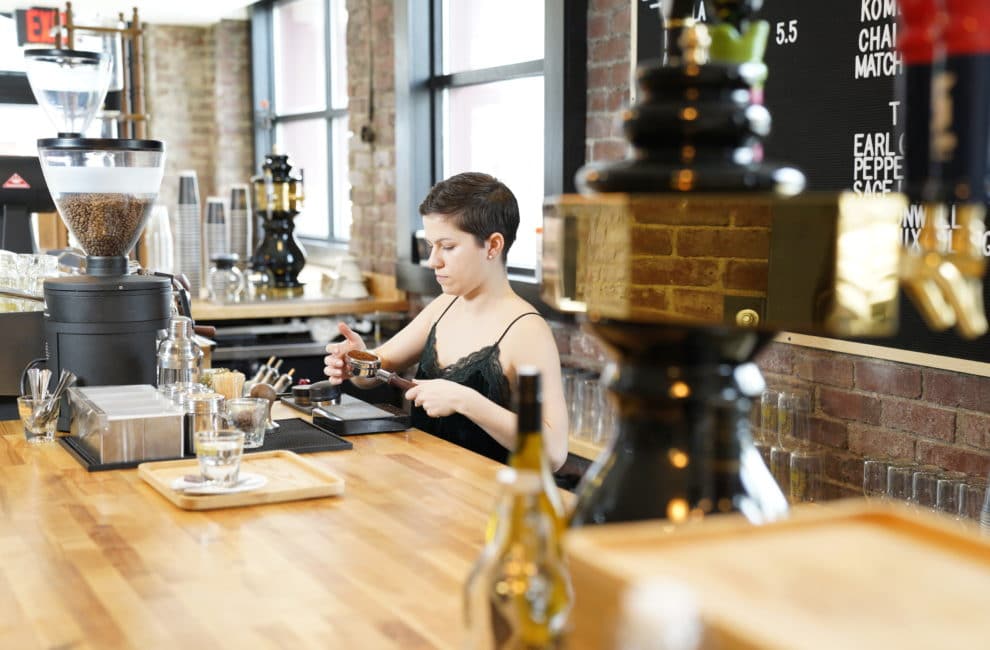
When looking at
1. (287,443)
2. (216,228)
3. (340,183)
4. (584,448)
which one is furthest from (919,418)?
(340,183)

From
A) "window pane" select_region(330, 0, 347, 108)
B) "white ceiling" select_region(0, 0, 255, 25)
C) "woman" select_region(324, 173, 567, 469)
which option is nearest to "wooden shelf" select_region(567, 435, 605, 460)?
"woman" select_region(324, 173, 567, 469)

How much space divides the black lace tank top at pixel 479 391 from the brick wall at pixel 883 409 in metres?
0.60

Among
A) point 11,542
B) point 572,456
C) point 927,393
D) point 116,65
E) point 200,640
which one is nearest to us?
point 200,640

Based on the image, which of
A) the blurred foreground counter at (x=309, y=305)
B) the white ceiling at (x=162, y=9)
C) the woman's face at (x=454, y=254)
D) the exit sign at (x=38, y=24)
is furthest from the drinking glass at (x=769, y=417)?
the white ceiling at (x=162, y=9)

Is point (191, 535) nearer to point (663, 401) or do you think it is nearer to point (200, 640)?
point (200, 640)

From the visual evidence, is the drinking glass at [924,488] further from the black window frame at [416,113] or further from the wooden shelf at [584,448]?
the black window frame at [416,113]

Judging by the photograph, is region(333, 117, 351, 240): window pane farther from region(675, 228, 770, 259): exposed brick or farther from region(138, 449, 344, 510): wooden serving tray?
region(675, 228, 770, 259): exposed brick

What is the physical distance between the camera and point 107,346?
2.48 metres

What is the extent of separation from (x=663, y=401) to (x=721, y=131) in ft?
0.72

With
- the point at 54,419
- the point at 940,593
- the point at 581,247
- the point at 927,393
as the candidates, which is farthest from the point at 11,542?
the point at 927,393

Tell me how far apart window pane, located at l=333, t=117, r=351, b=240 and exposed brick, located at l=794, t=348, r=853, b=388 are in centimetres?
459

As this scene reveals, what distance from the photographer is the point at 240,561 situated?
1.55 metres

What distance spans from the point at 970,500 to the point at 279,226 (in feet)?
12.3

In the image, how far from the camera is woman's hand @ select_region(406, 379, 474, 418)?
8.00 ft
